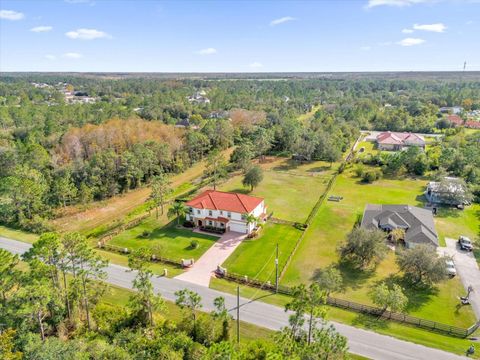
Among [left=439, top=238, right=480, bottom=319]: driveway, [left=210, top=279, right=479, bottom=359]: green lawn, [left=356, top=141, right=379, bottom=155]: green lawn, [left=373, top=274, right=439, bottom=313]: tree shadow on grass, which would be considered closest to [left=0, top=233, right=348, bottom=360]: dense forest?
[left=210, top=279, right=479, bottom=359]: green lawn

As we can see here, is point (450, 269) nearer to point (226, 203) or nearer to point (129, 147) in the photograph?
point (226, 203)

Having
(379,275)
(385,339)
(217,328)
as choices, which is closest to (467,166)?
(379,275)

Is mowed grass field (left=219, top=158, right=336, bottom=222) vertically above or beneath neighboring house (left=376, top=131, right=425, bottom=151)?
beneath

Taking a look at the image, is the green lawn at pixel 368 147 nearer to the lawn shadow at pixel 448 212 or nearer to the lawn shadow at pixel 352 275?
the lawn shadow at pixel 448 212

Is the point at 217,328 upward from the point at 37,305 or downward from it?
downward

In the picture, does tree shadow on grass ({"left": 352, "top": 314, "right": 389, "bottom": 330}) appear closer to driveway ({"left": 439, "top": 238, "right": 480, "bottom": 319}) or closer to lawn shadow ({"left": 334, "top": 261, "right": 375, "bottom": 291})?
lawn shadow ({"left": 334, "top": 261, "right": 375, "bottom": 291})

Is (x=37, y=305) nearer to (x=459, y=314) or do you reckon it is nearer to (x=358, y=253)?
(x=358, y=253)

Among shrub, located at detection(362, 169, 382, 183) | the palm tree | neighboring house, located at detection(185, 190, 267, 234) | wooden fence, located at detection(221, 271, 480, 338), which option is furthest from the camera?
shrub, located at detection(362, 169, 382, 183)

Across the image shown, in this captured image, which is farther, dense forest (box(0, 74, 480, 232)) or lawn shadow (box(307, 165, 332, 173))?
lawn shadow (box(307, 165, 332, 173))
